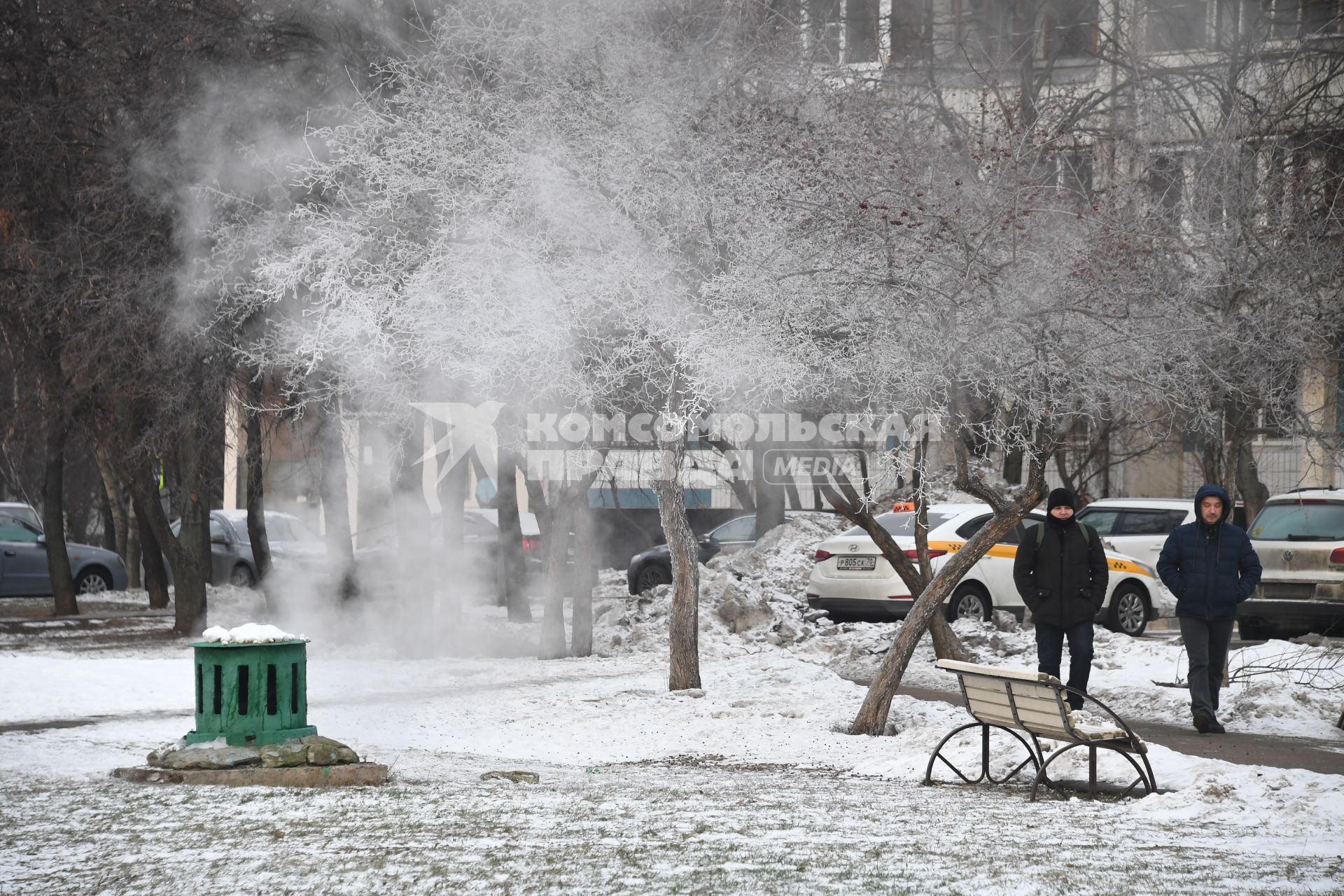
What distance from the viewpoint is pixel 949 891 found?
15.3 feet

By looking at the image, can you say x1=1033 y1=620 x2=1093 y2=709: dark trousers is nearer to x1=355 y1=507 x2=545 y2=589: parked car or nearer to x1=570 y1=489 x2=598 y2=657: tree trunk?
x1=570 y1=489 x2=598 y2=657: tree trunk

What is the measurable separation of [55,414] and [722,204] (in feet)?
36.4

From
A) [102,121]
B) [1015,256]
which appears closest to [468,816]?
[1015,256]

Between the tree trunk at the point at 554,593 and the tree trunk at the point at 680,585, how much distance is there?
2.75 meters

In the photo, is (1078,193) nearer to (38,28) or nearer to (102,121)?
(102,121)

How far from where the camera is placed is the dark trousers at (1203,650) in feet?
29.6

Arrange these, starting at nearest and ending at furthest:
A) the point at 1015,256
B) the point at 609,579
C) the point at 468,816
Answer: the point at 468,816 < the point at 1015,256 < the point at 609,579

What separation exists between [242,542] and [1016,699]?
797 inches

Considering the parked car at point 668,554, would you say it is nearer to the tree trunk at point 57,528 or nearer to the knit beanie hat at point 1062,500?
the tree trunk at point 57,528

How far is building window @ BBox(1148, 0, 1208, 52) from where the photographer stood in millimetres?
13523

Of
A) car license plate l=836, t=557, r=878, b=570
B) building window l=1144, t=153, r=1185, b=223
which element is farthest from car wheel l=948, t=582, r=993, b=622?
building window l=1144, t=153, r=1185, b=223

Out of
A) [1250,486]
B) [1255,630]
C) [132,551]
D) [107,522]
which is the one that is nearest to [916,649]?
[1255,630]

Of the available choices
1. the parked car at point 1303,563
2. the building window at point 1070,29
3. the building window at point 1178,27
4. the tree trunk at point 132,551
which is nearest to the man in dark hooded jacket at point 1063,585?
the parked car at point 1303,563

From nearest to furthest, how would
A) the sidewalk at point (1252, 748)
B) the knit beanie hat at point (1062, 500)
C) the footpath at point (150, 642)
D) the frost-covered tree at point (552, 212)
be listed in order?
the sidewalk at point (1252, 748), the footpath at point (150, 642), the knit beanie hat at point (1062, 500), the frost-covered tree at point (552, 212)
